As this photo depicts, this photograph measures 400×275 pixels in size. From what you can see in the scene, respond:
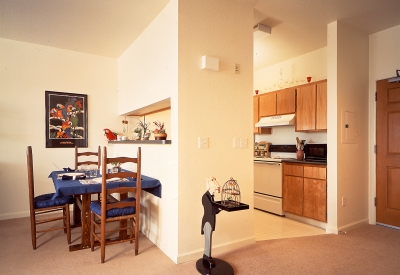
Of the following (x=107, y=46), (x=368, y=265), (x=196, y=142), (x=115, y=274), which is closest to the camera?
(x=115, y=274)

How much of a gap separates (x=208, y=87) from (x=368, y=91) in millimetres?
2634

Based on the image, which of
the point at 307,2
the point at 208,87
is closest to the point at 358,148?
the point at 307,2

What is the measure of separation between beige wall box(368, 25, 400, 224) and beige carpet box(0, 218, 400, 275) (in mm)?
797

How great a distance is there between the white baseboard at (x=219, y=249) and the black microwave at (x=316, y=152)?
67.8 inches

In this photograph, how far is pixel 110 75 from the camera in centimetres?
460

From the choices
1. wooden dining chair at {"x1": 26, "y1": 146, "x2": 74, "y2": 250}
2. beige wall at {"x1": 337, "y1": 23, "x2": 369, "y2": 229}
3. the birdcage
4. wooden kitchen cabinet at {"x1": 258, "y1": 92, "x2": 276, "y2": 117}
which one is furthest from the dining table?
wooden kitchen cabinet at {"x1": 258, "y1": 92, "x2": 276, "y2": 117}

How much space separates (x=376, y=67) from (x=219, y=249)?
3361mm

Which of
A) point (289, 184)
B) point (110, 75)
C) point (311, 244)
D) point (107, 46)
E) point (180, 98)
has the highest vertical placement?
point (107, 46)

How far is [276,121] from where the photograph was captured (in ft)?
14.2

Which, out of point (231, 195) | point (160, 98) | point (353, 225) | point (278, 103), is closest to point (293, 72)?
point (278, 103)

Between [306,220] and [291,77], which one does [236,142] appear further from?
[291,77]

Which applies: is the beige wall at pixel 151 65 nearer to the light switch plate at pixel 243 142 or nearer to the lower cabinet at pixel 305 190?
the light switch plate at pixel 243 142

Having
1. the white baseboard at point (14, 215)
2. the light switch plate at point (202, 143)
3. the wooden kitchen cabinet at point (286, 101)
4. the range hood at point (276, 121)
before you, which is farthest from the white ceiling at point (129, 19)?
the white baseboard at point (14, 215)

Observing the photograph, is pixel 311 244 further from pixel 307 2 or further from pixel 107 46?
pixel 107 46
